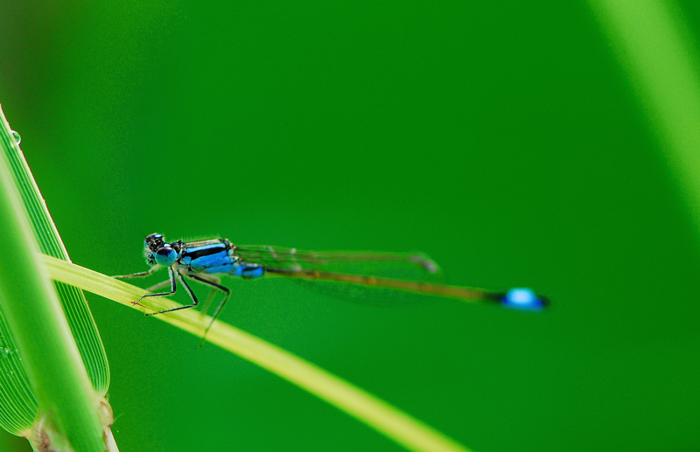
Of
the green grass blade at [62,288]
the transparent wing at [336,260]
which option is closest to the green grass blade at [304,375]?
the green grass blade at [62,288]

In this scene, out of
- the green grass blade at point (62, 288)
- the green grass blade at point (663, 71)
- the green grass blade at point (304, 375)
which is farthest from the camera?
the green grass blade at point (663, 71)

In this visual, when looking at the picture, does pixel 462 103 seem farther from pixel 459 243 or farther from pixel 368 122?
pixel 459 243

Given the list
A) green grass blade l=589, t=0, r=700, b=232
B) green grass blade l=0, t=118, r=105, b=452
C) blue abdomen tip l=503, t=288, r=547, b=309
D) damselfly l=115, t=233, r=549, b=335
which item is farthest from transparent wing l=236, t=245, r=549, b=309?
green grass blade l=0, t=118, r=105, b=452

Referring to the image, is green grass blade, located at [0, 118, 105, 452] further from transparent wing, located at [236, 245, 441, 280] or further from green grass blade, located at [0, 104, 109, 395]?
transparent wing, located at [236, 245, 441, 280]


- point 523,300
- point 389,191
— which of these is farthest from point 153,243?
point 523,300

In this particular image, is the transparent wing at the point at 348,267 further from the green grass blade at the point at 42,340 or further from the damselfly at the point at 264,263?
the green grass blade at the point at 42,340

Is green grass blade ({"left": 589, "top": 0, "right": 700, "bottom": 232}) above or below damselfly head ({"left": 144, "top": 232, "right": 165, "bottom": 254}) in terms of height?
above
